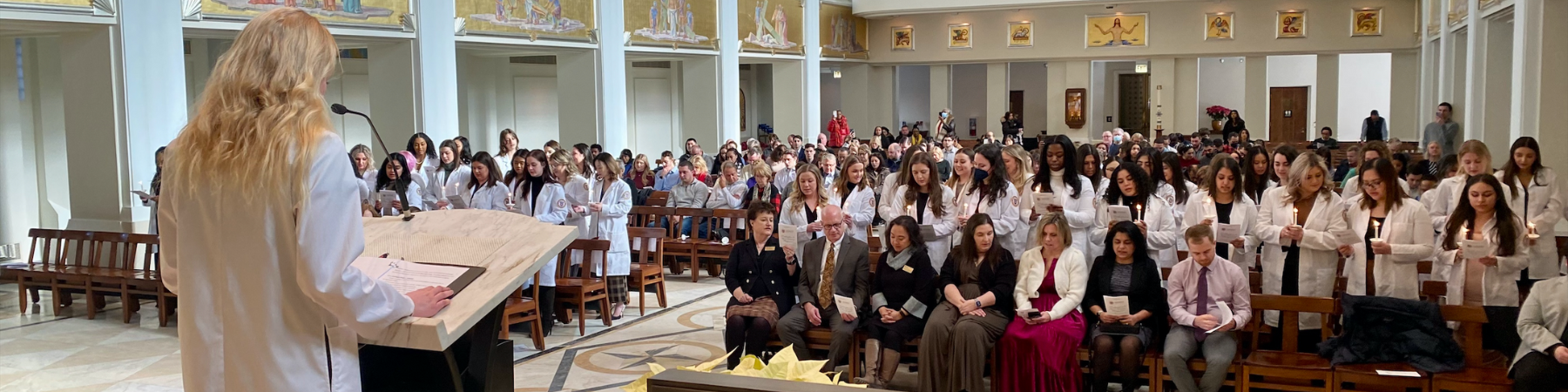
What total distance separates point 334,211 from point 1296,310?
5406 millimetres

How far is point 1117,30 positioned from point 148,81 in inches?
841

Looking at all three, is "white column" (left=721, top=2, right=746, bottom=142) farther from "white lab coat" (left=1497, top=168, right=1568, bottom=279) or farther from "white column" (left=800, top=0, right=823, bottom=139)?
"white lab coat" (left=1497, top=168, right=1568, bottom=279)

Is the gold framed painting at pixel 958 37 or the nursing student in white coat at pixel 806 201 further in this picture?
the gold framed painting at pixel 958 37

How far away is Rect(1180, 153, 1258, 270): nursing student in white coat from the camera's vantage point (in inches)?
316

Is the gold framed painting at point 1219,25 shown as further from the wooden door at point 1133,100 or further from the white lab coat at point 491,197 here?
the white lab coat at point 491,197

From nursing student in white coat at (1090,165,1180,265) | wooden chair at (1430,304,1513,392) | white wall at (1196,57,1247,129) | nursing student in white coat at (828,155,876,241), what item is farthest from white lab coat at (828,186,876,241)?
white wall at (1196,57,1247,129)

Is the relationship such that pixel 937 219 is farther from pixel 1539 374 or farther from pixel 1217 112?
pixel 1217 112

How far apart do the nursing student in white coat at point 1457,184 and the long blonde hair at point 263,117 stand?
803 cm

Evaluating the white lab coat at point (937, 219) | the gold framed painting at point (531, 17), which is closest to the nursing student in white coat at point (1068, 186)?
the white lab coat at point (937, 219)

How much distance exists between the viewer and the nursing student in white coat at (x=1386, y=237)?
6953 millimetres

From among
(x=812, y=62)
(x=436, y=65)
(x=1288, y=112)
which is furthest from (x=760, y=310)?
(x=1288, y=112)

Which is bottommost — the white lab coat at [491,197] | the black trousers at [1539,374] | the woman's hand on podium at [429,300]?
the black trousers at [1539,374]

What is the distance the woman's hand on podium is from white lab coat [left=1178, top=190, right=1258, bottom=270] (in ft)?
21.0

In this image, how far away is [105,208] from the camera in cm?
1159
